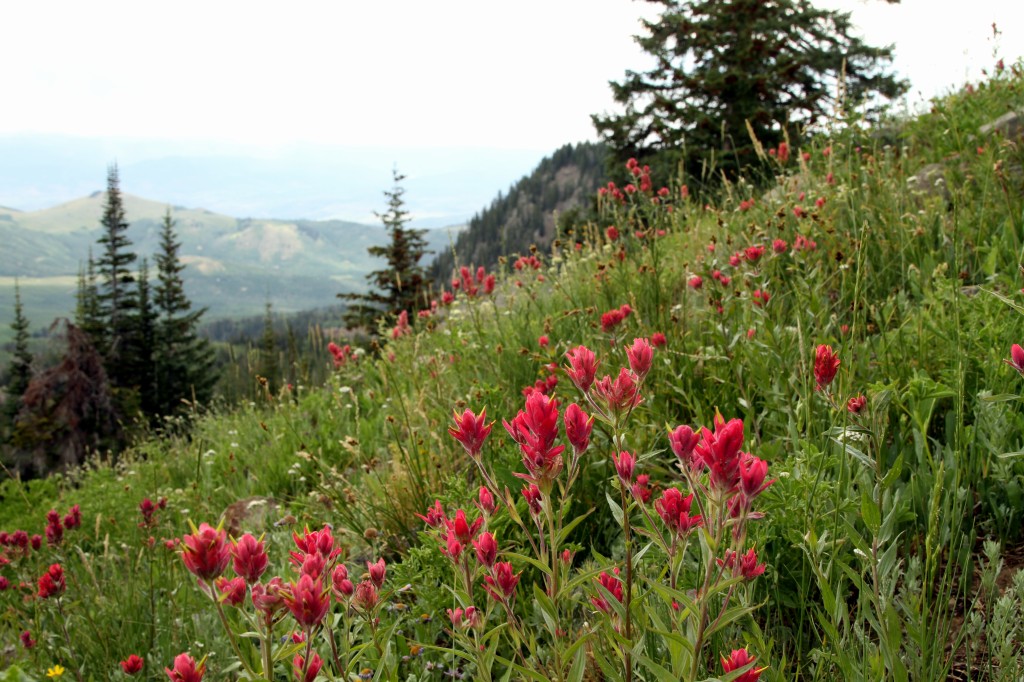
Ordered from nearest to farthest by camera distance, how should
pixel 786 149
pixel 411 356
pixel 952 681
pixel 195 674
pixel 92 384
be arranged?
pixel 195 674
pixel 952 681
pixel 411 356
pixel 786 149
pixel 92 384

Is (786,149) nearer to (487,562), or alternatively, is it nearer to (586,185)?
(487,562)

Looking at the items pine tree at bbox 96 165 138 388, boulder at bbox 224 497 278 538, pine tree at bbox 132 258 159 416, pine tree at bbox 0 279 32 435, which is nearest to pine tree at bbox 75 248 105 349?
pine tree at bbox 96 165 138 388

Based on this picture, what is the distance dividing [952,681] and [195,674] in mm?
1791

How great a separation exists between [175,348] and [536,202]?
329ft

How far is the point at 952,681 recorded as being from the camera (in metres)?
1.62

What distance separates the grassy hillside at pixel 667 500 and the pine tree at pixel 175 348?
46621mm

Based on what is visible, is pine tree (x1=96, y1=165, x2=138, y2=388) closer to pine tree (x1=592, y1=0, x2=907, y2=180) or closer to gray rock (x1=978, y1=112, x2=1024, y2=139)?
pine tree (x1=592, y1=0, x2=907, y2=180)

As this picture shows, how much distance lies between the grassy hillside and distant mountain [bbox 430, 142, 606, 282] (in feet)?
402

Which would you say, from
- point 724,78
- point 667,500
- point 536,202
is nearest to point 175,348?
point 724,78

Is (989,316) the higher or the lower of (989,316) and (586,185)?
the lower

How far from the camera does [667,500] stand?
1182 mm

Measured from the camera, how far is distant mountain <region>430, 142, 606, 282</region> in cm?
13050

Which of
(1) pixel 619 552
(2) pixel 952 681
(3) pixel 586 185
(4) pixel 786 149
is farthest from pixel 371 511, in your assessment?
(3) pixel 586 185

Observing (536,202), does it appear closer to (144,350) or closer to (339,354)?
(144,350)
